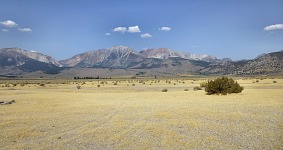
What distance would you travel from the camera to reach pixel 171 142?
35.6 feet

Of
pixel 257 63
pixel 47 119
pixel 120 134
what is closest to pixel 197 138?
pixel 120 134

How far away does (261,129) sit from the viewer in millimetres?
12836

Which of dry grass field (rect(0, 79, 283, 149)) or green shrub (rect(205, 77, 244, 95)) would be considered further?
green shrub (rect(205, 77, 244, 95))

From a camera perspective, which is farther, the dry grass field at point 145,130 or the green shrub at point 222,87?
the green shrub at point 222,87

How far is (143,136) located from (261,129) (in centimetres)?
511

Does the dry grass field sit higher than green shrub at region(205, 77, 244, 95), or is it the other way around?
green shrub at region(205, 77, 244, 95)

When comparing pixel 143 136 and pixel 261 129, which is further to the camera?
pixel 261 129

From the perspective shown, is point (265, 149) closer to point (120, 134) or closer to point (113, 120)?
point (120, 134)

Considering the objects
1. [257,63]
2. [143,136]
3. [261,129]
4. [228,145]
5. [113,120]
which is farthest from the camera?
[257,63]

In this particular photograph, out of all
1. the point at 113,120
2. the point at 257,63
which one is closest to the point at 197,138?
the point at 113,120

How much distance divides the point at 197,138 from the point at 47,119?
8766mm

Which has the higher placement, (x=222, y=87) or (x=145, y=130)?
(x=222, y=87)

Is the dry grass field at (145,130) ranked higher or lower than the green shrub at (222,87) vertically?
lower

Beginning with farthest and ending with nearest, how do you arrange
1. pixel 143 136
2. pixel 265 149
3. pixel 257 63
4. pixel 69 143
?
1. pixel 257 63
2. pixel 143 136
3. pixel 69 143
4. pixel 265 149
